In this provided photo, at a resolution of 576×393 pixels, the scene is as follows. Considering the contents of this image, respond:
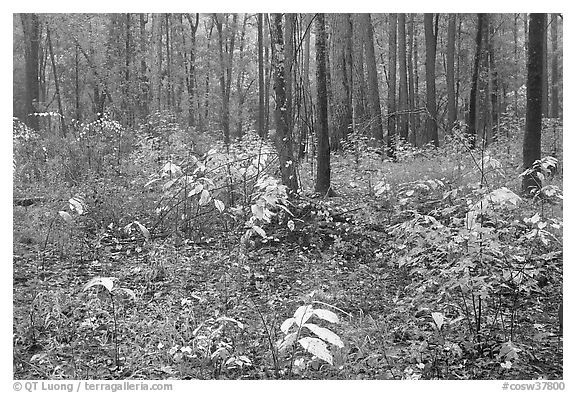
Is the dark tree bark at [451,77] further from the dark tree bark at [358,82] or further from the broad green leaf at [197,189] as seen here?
the broad green leaf at [197,189]

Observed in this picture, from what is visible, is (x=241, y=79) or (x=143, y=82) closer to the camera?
(x=143, y=82)

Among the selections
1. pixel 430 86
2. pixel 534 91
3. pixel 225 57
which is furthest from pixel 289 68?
pixel 225 57

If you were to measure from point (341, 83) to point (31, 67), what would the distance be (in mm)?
6501

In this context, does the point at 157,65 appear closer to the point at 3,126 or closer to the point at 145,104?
the point at 145,104

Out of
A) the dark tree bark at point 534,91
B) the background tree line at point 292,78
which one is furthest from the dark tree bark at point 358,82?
the dark tree bark at point 534,91

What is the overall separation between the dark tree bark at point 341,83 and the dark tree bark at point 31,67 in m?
5.05

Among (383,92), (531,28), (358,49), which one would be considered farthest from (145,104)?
(383,92)

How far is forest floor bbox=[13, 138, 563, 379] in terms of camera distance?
3758 mm

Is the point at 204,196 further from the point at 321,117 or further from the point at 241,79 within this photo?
the point at 241,79

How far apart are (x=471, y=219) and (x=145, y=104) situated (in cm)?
896

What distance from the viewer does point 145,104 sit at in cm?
1141

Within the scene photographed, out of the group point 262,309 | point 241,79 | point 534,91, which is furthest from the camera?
point 241,79

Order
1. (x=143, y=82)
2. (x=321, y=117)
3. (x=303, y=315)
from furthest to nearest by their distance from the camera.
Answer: (x=143, y=82) < (x=321, y=117) < (x=303, y=315)

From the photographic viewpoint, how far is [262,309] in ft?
15.0
